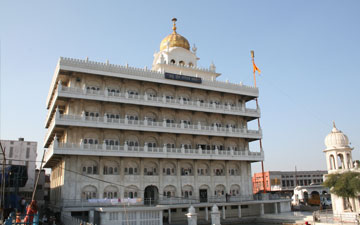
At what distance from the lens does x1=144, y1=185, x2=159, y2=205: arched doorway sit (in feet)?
125

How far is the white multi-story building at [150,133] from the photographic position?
1385 inches

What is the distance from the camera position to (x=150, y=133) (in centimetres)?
3991

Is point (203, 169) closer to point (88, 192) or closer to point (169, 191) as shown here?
point (169, 191)

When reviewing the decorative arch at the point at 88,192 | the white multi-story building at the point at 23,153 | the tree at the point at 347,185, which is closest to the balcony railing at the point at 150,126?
the decorative arch at the point at 88,192

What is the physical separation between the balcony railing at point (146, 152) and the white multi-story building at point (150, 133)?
103 millimetres

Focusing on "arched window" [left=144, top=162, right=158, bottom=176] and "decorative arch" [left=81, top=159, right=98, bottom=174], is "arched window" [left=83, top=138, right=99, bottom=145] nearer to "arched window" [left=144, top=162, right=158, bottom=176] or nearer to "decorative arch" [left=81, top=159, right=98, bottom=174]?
"decorative arch" [left=81, top=159, right=98, bottom=174]

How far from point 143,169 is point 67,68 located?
45.5 ft

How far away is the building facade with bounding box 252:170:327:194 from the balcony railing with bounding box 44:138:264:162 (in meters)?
50.1

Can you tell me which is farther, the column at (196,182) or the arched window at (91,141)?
the column at (196,182)

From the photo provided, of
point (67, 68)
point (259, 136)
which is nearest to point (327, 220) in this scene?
point (259, 136)

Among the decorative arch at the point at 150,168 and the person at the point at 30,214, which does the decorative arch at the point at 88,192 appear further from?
the person at the point at 30,214

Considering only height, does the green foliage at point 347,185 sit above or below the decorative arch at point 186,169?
below

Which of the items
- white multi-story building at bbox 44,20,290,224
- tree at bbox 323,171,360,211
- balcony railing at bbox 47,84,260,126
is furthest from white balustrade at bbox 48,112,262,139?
tree at bbox 323,171,360,211

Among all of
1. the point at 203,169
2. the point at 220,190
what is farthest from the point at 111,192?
the point at 220,190
